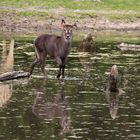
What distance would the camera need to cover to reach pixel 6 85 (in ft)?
82.7

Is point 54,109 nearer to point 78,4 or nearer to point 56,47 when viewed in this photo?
point 56,47

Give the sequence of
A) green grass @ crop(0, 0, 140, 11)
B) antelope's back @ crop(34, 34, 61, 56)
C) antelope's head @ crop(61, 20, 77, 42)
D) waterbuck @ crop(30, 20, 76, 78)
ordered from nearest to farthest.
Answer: antelope's head @ crop(61, 20, 77, 42), waterbuck @ crop(30, 20, 76, 78), antelope's back @ crop(34, 34, 61, 56), green grass @ crop(0, 0, 140, 11)

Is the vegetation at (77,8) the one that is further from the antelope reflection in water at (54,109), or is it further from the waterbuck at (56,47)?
the antelope reflection in water at (54,109)

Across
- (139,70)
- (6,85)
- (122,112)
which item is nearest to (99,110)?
(122,112)

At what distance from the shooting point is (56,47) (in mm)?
27906

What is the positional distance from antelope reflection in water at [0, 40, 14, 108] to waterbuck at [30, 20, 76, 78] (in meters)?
1.39

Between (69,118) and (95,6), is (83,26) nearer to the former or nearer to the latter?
(95,6)

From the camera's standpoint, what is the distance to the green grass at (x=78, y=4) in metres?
60.3

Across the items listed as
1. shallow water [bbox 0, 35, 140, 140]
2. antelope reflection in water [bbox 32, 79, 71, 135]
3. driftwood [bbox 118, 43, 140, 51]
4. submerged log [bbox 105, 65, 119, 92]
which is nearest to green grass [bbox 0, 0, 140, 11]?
driftwood [bbox 118, 43, 140, 51]

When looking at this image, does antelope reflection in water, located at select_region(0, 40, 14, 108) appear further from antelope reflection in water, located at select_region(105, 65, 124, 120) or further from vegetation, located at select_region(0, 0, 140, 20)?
vegetation, located at select_region(0, 0, 140, 20)

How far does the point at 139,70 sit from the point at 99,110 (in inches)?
378

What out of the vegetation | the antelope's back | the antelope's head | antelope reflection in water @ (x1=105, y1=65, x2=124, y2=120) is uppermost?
the antelope's head

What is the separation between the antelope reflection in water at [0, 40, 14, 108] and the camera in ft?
74.9

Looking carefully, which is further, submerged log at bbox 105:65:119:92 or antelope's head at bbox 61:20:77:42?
antelope's head at bbox 61:20:77:42
